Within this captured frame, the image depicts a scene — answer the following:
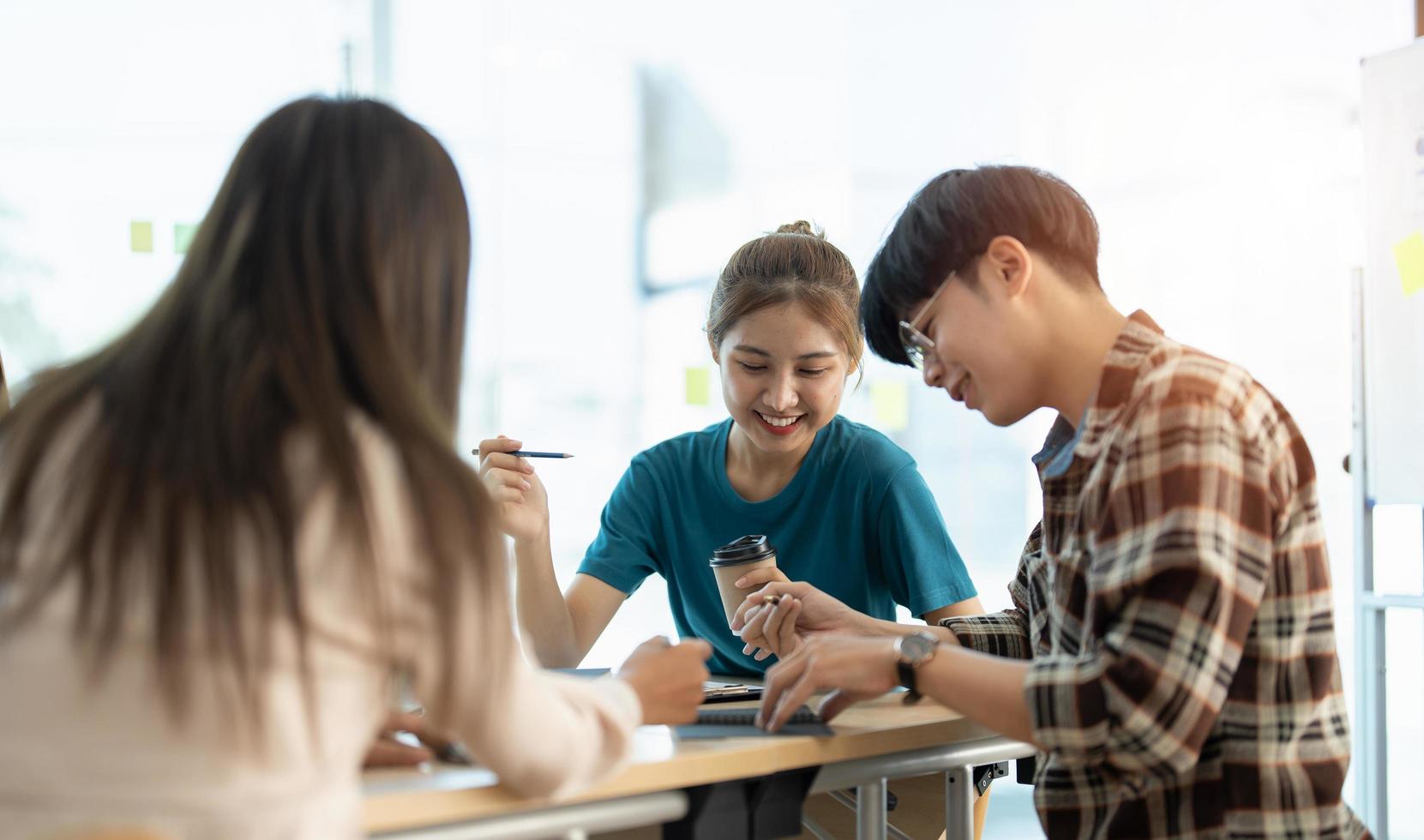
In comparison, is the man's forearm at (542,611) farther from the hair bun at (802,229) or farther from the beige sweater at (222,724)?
the beige sweater at (222,724)

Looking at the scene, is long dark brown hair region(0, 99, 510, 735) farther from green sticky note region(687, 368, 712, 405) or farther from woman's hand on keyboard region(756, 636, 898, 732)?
green sticky note region(687, 368, 712, 405)

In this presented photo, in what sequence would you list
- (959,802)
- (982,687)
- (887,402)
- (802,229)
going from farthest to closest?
(887,402) < (802,229) < (959,802) < (982,687)

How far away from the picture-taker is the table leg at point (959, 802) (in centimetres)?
151

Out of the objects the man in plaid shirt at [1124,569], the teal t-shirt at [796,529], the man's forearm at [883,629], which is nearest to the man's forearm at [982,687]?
the man in plaid shirt at [1124,569]

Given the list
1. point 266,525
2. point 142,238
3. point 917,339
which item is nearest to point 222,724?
point 266,525

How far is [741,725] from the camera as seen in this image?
1334mm

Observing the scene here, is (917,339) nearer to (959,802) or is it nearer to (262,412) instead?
(959,802)

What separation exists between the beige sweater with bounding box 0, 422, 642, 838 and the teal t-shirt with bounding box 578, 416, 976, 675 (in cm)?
115

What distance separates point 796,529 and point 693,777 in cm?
88

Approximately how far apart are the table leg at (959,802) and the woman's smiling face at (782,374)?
648 mm

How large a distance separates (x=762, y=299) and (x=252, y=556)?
4.11ft

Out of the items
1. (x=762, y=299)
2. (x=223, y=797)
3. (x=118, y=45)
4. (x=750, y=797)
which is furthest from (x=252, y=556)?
(x=118, y=45)

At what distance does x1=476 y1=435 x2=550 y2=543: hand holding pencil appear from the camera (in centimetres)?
193

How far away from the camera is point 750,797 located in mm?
1266
